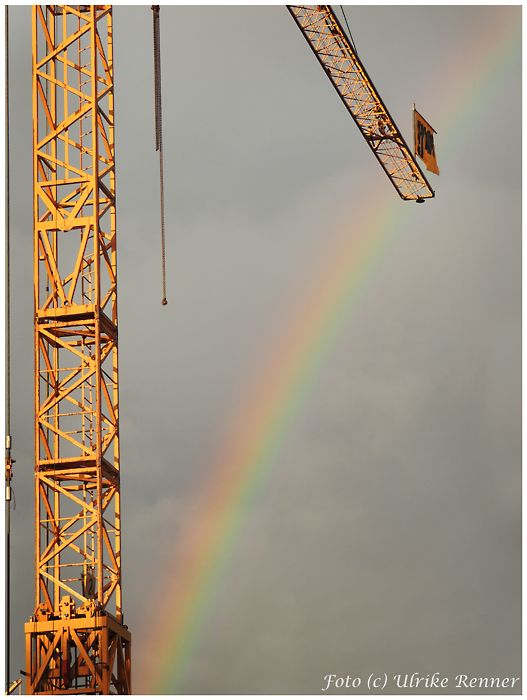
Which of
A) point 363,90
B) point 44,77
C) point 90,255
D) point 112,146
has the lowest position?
point 90,255

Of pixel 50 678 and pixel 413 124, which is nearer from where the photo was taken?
pixel 50 678

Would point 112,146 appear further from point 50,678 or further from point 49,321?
point 50,678

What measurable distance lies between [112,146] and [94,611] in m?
16.8

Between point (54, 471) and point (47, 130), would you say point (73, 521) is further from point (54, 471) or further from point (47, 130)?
point (47, 130)

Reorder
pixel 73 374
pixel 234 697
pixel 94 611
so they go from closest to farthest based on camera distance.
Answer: pixel 234 697
pixel 94 611
pixel 73 374

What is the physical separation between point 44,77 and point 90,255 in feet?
22.6

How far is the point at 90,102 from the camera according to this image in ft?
138

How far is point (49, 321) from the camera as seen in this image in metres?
41.2

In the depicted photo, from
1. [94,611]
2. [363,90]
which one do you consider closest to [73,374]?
[94,611]

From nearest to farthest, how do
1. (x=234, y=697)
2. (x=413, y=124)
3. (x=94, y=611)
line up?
(x=234, y=697) < (x=94, y=611) < (x=413, y=124)

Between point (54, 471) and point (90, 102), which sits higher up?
point (90, 102)

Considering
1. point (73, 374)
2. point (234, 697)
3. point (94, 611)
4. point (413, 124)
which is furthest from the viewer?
point (413, 124)

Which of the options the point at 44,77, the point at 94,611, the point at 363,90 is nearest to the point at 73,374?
the point at 94,611

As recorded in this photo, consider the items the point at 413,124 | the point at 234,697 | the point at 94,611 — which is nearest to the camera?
the point at 234,697
